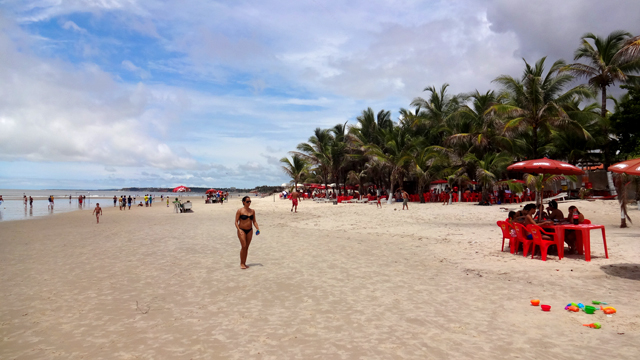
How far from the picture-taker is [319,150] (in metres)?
40.0

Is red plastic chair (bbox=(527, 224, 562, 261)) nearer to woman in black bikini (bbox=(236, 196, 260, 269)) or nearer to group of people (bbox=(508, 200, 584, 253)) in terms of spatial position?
group of people (bbox=(508, 200, 584, 253))

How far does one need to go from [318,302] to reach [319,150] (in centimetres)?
3499

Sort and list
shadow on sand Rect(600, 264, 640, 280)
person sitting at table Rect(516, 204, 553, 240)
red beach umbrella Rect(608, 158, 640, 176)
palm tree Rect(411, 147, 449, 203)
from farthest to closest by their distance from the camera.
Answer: palm tree Rect(411, 147, 449, 203) < person sitting at table Rect(516, 204, 553, 240) < shadow on sand Rect(600, 264, 640, 280) < red beach umbrella Rect(608, 158, 640, 176)

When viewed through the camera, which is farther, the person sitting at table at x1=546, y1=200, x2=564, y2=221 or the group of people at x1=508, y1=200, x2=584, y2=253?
the person sitting at table at x1=546, y1=200, x2=564, y2=221

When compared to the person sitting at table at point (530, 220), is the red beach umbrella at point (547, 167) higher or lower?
higher

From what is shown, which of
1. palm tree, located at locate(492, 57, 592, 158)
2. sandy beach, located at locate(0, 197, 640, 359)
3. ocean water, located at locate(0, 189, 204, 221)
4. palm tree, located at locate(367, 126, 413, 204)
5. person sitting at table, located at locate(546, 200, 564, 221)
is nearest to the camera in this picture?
sandy beach, located at locate(0, 197, 640, 359)

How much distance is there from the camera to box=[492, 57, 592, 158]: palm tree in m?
21.7

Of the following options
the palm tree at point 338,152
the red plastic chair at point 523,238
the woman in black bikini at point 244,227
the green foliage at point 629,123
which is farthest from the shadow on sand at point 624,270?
the palm tree at point 338,152

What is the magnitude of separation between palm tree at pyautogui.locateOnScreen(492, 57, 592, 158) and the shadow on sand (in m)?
16.2

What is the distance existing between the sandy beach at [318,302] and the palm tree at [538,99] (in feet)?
43.3

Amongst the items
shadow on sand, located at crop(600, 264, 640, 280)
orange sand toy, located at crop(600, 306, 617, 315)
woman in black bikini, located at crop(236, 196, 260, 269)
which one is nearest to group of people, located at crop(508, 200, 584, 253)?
shadow on sand, located at crop(600, 264, 640, 280)

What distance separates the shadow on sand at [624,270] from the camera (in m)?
6.22

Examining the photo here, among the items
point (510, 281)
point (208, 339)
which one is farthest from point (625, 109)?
point (208, 339)

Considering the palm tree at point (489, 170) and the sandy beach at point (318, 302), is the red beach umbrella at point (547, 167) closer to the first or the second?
the sandy beach at point (318, 302)
